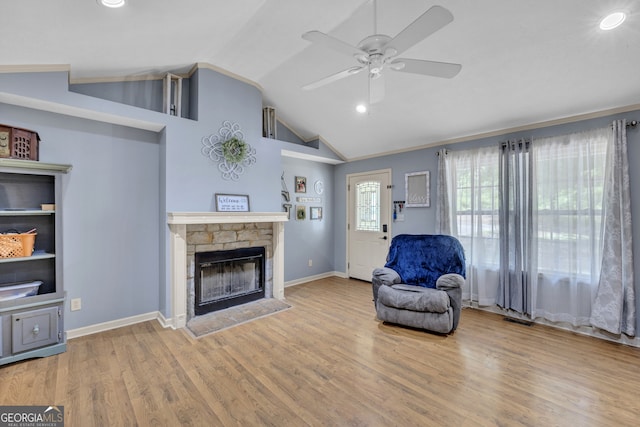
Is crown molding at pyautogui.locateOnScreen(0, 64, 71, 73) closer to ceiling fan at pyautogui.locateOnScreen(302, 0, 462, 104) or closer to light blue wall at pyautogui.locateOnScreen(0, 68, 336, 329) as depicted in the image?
light blue wall at pyautogui.locateOnScreen(0, 68, 336, 329)

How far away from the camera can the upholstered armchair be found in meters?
2.97

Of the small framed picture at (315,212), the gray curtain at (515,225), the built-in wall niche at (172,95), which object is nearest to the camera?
the built-in wall niche at (172,95)

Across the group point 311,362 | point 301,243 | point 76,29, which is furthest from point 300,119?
point 311,362

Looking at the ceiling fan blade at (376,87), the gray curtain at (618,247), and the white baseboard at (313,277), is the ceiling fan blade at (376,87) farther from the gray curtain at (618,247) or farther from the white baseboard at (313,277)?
the white baseboard at (313,277)

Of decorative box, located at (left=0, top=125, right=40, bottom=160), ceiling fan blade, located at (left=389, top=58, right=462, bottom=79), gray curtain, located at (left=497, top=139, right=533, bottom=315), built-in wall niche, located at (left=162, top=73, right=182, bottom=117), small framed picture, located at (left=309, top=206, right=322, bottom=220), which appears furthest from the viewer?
small framed picture, located at (left=309, top=206, right=322, bottom=220)

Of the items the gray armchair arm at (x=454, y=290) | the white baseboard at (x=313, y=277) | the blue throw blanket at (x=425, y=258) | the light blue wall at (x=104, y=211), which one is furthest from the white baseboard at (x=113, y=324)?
the gray armchair arm at (x=454, y=290)

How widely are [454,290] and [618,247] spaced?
65.1 inches

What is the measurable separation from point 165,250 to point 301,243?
242cm

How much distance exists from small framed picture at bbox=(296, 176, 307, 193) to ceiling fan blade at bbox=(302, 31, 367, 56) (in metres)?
3.27

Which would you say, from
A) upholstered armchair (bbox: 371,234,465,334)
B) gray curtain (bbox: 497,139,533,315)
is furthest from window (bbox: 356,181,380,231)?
gray curtain (bbox: 497,139,533,315)

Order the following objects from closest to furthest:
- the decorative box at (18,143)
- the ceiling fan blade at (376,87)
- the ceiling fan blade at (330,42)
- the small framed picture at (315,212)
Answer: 1. the ceiling fan blade at (330,42)
2. the ceiling fan blade at (376,87)
3. the decorative box at (18,143)
4. the small framed picture at (315,212)

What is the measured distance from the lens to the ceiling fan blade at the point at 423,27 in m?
1.48

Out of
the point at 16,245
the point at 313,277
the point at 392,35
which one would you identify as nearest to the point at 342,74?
the point at 392,35

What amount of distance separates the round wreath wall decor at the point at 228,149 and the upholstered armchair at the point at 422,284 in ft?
7.47
